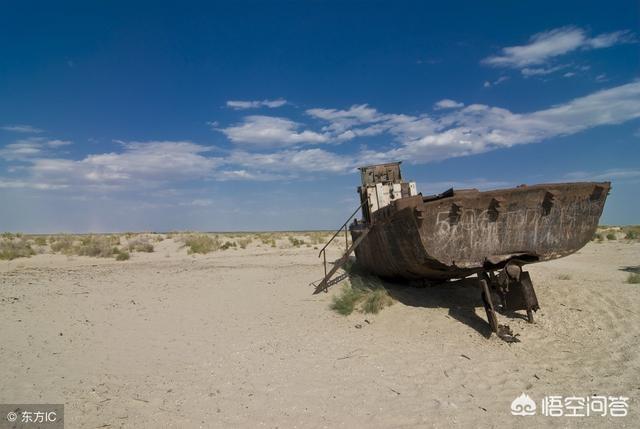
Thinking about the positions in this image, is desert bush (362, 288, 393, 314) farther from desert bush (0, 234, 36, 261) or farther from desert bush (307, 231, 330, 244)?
desert bush (307, 231, 330, 244)

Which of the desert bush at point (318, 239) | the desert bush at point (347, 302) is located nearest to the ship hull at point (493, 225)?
the desert bush at point (347, 302)

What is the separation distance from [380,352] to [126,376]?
3.04 m

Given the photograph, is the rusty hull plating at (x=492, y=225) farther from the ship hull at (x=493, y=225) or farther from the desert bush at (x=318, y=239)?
the desert bush at (x=318, y=239)

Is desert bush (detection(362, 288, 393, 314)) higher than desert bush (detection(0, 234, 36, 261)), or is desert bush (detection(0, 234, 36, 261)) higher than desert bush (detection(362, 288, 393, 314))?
desert bush (detection(0, 234, 36, 261))

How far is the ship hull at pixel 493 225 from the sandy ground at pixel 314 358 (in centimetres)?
93

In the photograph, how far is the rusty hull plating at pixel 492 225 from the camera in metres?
6.00

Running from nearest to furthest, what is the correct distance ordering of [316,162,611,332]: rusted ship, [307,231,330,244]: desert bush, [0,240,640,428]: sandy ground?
[0,240,640,428]: sandy ground < [316,162,611,332]: rusted ship < [307,231,330,244]: desert bush

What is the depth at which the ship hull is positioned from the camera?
600 cm

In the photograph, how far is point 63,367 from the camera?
16.8 feet

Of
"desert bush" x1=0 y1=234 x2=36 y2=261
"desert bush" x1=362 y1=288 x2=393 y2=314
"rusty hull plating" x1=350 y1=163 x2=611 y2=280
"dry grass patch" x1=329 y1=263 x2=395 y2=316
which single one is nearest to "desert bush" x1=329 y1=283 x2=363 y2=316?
"dry grass patch" x1=329 y1=263 x2=395 y2=316

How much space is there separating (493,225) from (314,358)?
317cm

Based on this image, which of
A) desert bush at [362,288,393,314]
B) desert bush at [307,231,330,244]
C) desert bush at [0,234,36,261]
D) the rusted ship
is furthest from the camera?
desert bush at [307,231,330,244]

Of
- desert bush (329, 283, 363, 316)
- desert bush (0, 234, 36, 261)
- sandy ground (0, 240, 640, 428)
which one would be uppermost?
desert bush (0, 234, 36, 261)

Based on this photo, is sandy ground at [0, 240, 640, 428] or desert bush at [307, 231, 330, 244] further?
desert bush at [307, 231, 330, 244]
